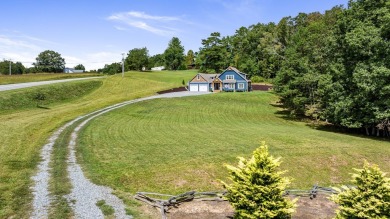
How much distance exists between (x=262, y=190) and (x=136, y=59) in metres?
124

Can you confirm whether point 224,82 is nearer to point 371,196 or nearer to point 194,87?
point 194,87

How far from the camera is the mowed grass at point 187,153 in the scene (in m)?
20.0

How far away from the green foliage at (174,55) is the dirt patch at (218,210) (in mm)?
156198

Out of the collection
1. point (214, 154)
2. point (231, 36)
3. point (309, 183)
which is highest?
point (231, 36)

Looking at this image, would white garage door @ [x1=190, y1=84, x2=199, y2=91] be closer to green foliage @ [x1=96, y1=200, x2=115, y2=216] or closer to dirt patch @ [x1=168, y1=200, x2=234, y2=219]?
dirt patch @ [x1=168, y1=200, x2=234, y2=219]

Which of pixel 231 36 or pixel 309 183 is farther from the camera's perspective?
pixel 231 36

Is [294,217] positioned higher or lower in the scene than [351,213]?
lower

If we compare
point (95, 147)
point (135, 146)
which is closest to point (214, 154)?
point (135, 146)

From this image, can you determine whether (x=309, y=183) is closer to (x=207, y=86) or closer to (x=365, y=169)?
(x=365, y=169)

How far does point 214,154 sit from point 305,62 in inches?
1491

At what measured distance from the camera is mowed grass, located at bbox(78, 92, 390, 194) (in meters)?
20.0

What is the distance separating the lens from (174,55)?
17275cm

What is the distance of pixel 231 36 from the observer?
5822 inches

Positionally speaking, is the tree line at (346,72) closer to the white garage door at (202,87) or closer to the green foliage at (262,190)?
the green foliage at (262,190)
